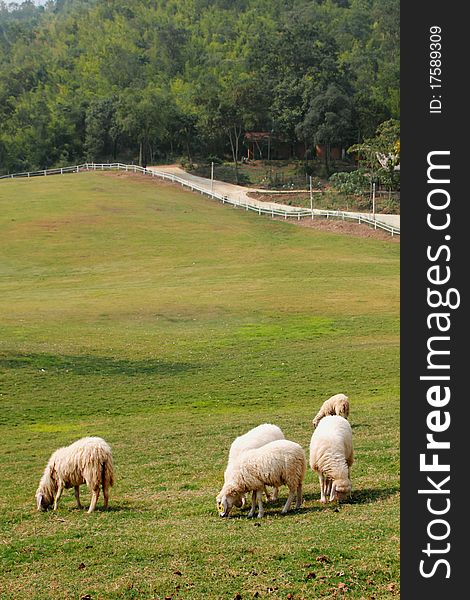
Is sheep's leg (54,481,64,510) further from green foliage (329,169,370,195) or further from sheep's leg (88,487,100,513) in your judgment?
green foliage (329,169,370,195)

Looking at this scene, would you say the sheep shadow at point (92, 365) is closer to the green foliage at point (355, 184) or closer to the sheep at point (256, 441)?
the sheep at point (256, 441)

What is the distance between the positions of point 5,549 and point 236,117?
9312 centimetres

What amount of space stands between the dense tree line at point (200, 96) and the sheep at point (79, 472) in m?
86.9

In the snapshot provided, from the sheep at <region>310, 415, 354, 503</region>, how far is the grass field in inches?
11.7

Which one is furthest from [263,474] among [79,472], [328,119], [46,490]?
[328,119]

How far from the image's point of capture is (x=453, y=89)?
7.96 m

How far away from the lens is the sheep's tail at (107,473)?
14.1 meters

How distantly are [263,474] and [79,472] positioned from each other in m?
3.17

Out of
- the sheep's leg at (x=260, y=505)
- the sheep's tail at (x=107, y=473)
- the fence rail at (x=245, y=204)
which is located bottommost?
the sheep's leg at (x=260, y=505)

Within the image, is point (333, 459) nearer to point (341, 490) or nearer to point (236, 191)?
point (341, 490)

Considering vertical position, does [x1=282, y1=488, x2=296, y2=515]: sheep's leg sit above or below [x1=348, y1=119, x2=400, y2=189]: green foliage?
below

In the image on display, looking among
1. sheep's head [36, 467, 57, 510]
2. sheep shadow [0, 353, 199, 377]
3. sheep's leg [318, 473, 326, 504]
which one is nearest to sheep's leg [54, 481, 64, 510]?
sheep's head [36, 467, 57, 510]

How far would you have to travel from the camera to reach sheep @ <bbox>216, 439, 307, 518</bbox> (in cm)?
1308

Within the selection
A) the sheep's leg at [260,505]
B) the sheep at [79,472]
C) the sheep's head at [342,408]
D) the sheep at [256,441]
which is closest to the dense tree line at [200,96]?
the sheep's head at [342,408]
